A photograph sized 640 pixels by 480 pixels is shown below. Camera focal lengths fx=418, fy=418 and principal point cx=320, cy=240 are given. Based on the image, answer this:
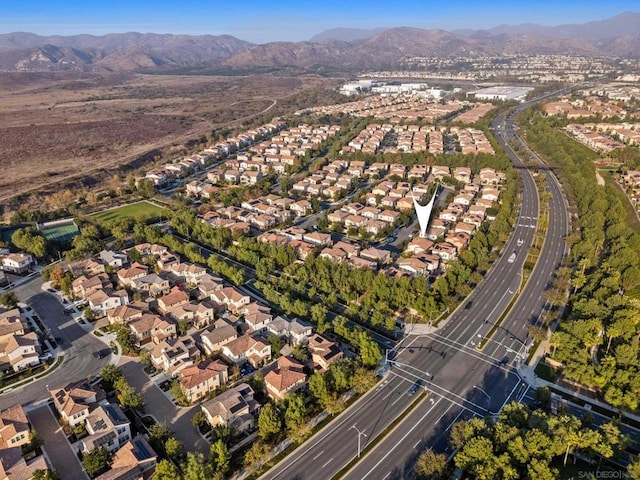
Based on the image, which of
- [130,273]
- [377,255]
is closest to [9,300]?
[130,273]

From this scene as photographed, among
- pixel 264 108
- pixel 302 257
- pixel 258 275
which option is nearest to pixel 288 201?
pixel 302 257

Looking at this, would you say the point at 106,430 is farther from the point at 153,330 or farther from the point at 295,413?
the point at 295,413

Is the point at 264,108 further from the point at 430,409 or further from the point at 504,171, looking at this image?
the point at 430,409

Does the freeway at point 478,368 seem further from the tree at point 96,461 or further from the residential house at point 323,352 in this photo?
the tree at point 96,461

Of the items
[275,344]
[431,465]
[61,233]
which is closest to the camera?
[431,465]

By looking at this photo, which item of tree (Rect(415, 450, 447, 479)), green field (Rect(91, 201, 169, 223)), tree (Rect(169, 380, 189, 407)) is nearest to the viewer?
tree (Rect(415, 450, 447, 479))

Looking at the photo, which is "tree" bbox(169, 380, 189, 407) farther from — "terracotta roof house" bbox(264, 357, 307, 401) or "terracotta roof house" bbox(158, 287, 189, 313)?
"terracotta roof house" bbox(158, 287, 189, 313)

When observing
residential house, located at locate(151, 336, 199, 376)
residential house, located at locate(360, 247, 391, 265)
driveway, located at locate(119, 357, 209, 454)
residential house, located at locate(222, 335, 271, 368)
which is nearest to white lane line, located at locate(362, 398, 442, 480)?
driveway, located at locate(119, 357, 209, 454)
